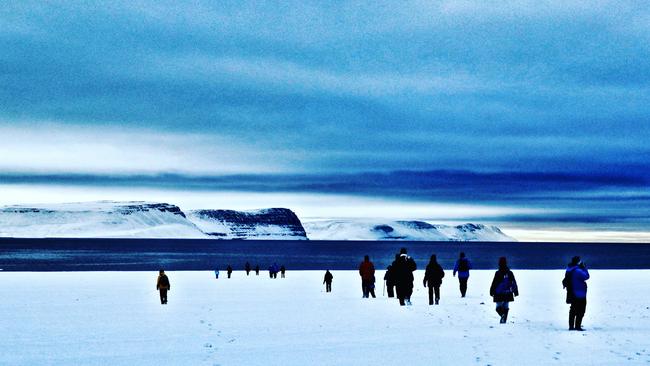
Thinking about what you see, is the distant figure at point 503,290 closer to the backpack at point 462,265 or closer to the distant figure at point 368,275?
the backpack at point 462,265

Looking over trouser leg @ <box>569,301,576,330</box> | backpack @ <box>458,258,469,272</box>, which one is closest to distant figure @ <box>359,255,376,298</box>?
backpack @ <box>458,258,469,272</box>

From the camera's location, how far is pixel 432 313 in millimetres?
20469

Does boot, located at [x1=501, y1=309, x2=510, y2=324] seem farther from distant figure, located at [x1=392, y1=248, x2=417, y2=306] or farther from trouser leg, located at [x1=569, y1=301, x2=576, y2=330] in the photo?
distant figure, located at [x1=392, y1=248, x2=417, y2=306]

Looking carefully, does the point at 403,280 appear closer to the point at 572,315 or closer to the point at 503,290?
the point at 503,290

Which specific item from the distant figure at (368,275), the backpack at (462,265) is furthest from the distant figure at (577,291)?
the distant figure at (368,275)

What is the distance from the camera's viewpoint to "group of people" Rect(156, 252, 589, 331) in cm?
1638

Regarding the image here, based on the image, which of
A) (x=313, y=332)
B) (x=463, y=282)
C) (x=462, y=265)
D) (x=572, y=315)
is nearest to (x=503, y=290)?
(x=572, y=315)

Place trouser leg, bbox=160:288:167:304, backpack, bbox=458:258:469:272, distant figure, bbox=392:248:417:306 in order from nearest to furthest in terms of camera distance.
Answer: distant figure, bbox=392:248:417:306 → trouser leg, bbox=160:288:167:304 → backpack, bbox=458:258:469:272

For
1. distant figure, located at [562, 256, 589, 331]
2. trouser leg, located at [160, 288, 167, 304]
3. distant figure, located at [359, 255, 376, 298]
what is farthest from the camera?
distant figure, located at [359, 255, 376, 298]

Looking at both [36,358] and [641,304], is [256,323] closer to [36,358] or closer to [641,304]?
[36,358]

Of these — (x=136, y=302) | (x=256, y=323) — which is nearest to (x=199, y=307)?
(x=136, y=302)

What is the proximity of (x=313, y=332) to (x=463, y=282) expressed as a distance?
11.5 metres

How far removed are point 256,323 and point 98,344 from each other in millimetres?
4522

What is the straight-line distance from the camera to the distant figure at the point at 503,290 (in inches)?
707
